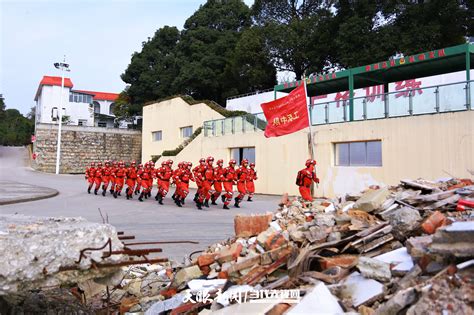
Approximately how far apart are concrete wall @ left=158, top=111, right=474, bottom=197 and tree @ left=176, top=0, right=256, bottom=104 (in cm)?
1705

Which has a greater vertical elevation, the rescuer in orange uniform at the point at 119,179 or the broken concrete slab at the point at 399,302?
the rescuer in orange uniform at the point at 119,179

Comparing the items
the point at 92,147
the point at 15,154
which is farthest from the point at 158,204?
the point at 15,154

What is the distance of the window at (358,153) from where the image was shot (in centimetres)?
1675

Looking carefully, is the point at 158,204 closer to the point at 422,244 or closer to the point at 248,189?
the point at 248,189

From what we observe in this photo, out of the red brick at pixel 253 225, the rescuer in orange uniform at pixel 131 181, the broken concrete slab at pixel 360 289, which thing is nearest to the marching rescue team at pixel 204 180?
the rescuer in orange uniform at pixel 131 181

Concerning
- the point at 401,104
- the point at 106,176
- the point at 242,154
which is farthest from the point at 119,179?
the point at 401,104

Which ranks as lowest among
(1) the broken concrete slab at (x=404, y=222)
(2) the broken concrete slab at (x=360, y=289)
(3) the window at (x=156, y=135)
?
(2) the broken concrete slab at (x=360, y=289)

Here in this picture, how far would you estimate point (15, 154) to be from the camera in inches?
2020

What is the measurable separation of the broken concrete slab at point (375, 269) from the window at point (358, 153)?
45.6 ft

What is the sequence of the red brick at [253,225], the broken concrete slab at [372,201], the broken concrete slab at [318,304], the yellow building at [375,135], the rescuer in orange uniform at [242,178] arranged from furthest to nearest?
the rescuer in orange uniform at [242,178], the yellow building at [375,135], the red brick at [253,225], the broken concrete slab at [372,201], the broken concrete slab at [318,304]

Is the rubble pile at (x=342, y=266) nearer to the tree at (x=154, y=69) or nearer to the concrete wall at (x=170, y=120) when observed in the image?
the concrete wall at (x=170, y=120)

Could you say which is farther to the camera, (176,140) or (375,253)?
(176,140)

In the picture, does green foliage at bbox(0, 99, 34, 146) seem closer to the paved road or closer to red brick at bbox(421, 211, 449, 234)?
the paved road

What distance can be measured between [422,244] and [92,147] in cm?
3977
